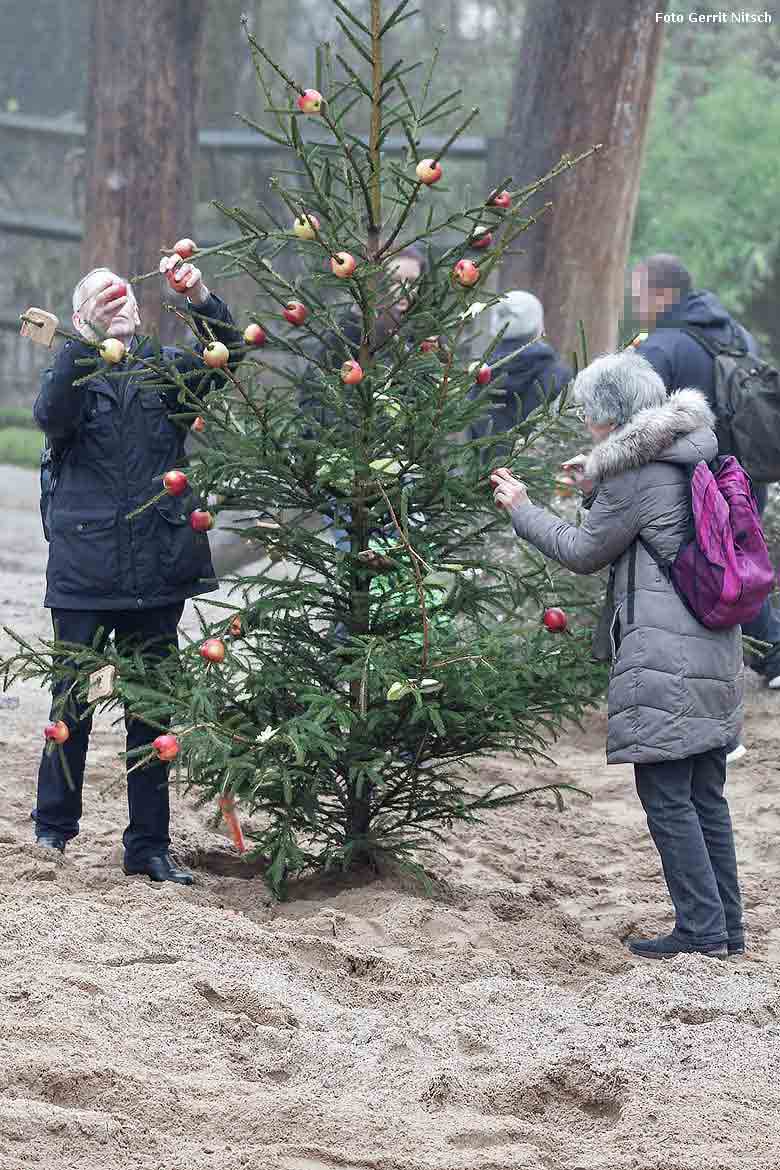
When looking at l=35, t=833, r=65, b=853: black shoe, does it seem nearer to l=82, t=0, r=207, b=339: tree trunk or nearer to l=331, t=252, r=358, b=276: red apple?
l=331, t=252, r=358, b=276: red apple

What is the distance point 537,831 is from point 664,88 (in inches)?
591

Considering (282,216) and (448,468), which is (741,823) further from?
(282,216)

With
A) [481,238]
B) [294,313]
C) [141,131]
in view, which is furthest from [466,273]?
[141,131]

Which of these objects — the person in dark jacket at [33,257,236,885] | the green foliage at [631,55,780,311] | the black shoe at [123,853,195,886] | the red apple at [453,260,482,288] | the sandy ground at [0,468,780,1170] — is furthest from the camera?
the green foliage at [631,55,780,311]

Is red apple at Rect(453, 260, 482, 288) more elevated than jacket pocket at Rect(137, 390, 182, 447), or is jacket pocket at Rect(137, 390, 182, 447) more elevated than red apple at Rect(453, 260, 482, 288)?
red apple at Rect(453, 260, 482, 288)

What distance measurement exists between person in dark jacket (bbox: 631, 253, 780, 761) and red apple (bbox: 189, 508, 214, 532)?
8.76ft

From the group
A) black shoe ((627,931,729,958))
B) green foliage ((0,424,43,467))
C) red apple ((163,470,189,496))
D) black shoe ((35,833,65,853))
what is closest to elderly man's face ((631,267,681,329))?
red apple ((163,470,189,496))

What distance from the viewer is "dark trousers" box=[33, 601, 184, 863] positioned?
15.8 ft

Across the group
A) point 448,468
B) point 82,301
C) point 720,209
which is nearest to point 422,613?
point 448,468

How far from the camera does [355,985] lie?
13.5 feet

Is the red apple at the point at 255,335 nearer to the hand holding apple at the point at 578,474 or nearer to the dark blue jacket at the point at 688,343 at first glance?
the hand holding apple at the point at 578,474

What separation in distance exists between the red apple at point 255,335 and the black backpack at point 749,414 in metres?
2.65

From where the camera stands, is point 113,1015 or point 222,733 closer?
point 113,1015

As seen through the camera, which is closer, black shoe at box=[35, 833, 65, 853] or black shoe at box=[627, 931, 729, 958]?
black shoe at box=[627, 931, 729, 958]
